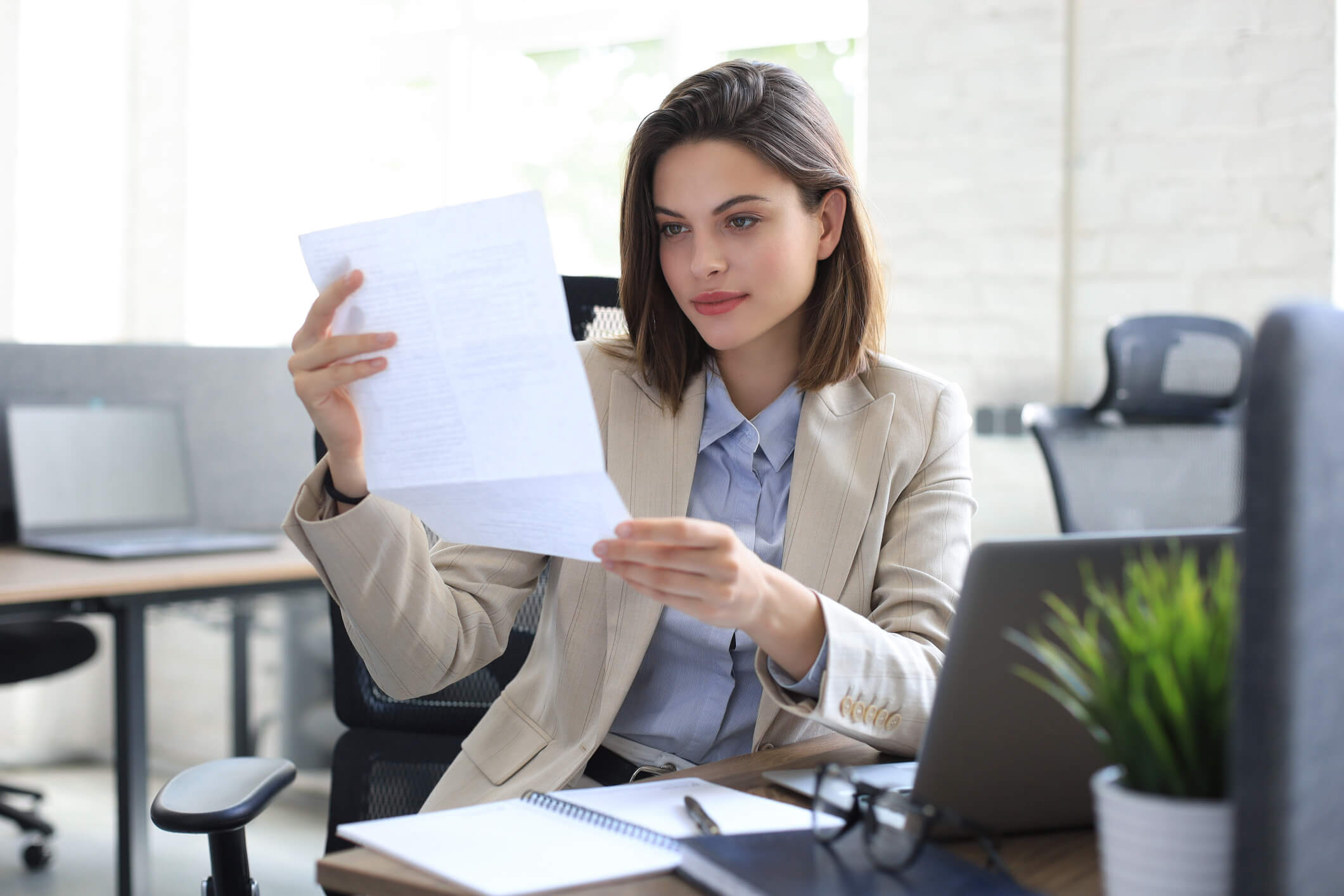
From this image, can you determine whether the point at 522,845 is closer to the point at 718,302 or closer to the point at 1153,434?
the point at 718,302

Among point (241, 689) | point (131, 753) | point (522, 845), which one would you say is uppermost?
point (522, 845)

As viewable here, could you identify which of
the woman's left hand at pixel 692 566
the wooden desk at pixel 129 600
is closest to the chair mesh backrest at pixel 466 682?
the woman's left hand at pixel 692 566

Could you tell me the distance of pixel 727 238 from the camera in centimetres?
116

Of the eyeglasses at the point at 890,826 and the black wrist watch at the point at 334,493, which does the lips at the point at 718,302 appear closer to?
the black wrist watch at the point at 334,493

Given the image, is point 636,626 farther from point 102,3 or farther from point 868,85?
point 102,3

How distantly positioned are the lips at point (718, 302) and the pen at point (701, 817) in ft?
1.72

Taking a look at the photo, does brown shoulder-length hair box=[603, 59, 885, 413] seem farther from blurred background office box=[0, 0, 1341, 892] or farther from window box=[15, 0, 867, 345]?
window box=[15, 0, 867, 345]

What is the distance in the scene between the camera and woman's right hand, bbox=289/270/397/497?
34.4 inches

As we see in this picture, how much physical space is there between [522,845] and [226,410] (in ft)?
6.85

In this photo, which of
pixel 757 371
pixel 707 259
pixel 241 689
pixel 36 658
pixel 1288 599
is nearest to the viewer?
pixel 1288 599

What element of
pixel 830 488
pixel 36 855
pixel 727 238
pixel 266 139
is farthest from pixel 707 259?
pixel 266 139

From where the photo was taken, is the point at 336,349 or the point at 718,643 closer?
the point at 336,349

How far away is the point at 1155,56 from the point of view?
2367mm

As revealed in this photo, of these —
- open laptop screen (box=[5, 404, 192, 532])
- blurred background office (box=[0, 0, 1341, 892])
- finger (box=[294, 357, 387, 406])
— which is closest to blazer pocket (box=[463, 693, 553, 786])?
finger (box=[294, 357, 387, 406])
